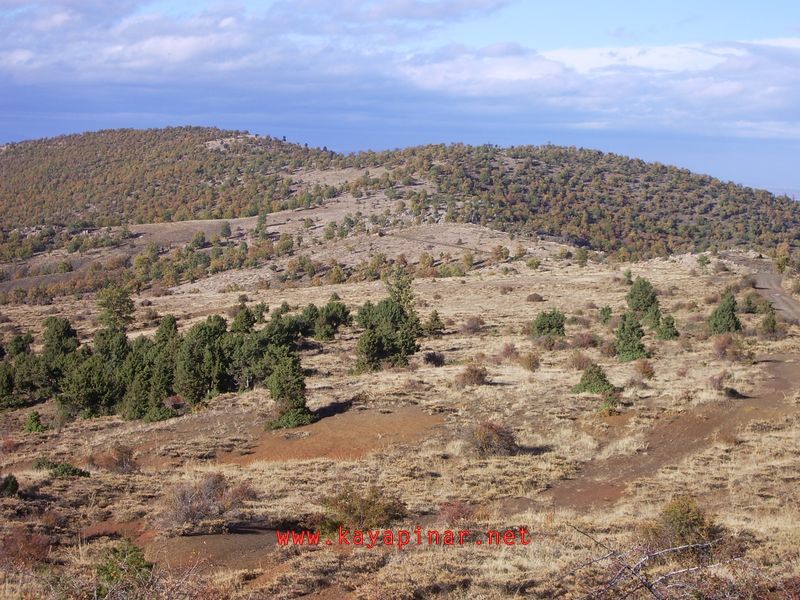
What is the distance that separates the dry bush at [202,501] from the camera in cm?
1266

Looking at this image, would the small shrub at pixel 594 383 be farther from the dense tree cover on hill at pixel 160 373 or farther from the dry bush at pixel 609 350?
the dense tree cover on hill at pixel 160 373

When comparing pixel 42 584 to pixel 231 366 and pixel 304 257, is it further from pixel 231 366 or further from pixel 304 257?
pixel 304 257

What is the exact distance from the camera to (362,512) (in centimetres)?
1270

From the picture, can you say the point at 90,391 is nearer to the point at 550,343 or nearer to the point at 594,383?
the point at 594,383

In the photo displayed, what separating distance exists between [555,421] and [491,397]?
3367 millimetres

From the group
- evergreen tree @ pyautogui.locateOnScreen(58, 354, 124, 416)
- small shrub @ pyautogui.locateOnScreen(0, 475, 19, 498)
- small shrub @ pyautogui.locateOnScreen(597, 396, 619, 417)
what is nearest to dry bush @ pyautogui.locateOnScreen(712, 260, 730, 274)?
small shrub @ pyautogui.locateOnScreen(597, 396, 619, 417)

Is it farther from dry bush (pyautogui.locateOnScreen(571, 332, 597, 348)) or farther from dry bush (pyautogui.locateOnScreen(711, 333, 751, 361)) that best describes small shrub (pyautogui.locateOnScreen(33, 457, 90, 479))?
dry bush (pyautogui.locateOnScreen(711, 333, 751, 361))

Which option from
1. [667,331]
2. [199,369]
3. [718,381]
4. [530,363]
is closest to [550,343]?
[530,363]

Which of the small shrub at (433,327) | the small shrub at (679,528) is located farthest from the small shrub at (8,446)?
the small shrub at (433,327)

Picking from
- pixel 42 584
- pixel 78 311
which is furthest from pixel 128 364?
pixel 78 311

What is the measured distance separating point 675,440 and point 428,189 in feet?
287

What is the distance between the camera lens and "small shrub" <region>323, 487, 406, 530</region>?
1254cm

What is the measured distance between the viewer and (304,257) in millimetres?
76188

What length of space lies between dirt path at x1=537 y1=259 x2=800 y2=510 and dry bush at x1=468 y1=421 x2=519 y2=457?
6.89 feet
